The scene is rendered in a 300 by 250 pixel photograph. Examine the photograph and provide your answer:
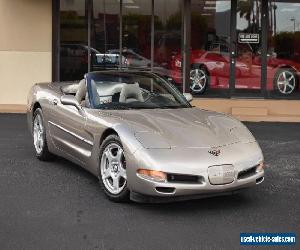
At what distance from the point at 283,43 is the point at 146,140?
29.4 ft

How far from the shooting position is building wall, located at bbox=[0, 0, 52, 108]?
1345cm

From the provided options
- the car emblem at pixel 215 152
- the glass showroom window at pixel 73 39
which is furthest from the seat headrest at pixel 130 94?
the glass showroom window at pixel 73 39

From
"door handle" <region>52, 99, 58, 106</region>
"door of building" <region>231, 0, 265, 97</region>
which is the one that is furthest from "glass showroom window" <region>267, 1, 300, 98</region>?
"door handle" <region>52, 99, 58, 106</region>

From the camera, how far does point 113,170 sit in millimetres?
5688

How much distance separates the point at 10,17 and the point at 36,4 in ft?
2.26

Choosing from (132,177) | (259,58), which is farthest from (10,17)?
(132,177)

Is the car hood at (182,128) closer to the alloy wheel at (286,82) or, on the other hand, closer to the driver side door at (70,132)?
the driver side door at (70,132)

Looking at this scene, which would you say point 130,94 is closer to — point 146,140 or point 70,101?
point 70,101

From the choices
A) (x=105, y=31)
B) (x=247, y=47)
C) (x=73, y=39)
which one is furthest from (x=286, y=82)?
(x=73, y=39)

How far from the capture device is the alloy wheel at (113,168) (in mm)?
5578

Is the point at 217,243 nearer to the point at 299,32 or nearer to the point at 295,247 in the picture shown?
the point at 295,247

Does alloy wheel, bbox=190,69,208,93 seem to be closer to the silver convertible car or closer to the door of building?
the door of building

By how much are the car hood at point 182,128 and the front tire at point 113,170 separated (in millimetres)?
264

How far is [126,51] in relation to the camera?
13.9 meters
